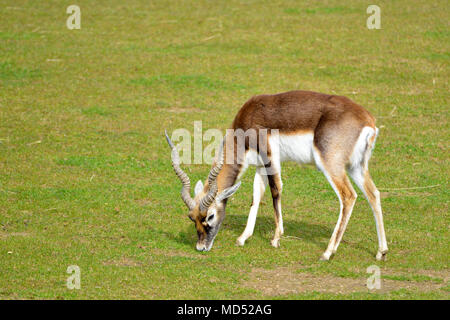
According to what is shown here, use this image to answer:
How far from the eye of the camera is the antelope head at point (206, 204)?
10.2 metres

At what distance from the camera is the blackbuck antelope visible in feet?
32.7

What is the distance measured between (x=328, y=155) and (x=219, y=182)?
1678 millimetres

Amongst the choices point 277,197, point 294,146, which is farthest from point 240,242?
point 294,146

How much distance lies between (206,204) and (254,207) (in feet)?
3.44

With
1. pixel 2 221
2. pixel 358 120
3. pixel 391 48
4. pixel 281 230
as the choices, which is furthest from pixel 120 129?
pixel 391 48

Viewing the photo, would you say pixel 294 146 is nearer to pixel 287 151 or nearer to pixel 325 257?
pixel 287 151

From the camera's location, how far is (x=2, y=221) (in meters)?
11.4

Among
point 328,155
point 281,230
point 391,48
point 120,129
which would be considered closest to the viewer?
point 328,155

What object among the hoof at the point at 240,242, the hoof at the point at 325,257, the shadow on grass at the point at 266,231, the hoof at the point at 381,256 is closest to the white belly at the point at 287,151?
the hoof at the point at 240,242

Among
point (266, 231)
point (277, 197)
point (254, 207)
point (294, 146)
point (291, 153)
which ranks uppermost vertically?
point (294, 146)

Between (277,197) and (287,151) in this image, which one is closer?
(287,151)

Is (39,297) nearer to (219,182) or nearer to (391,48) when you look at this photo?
(219,182)

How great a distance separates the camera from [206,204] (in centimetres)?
1013

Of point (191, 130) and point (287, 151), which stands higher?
point (287, 151)
